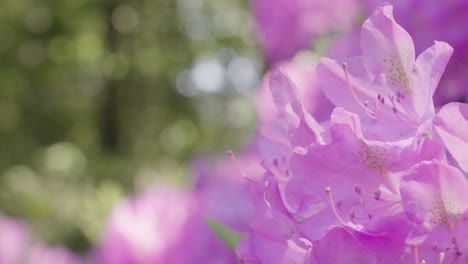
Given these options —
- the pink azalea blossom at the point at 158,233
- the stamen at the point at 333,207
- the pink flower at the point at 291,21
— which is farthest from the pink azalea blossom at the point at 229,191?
the stamen at the point at 333,207

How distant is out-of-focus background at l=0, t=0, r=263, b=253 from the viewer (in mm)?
6797

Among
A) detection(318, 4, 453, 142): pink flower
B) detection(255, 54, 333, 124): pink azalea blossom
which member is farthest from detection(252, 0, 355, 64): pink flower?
detection(318, 4, 453, 142): pink flower

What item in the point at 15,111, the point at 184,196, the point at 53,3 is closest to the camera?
the point at 184,196

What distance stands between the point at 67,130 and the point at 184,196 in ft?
21.9

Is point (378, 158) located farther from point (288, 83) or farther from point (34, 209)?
point (34, 209)

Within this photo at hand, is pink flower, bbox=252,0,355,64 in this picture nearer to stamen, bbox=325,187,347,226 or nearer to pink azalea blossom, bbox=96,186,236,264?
pink azalea blossom, bbox=96,186,236,264

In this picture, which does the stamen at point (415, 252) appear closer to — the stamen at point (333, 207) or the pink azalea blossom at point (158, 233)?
the stamen at point (333, 207)

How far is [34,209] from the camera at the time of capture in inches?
77.0

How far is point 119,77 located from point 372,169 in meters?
6.59

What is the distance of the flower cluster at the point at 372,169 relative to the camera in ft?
1.41

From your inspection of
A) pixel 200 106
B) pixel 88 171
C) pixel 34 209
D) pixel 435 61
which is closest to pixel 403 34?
pixel 435 61

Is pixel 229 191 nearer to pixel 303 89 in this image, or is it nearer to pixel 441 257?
pixel 303 89

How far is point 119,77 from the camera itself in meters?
6.94

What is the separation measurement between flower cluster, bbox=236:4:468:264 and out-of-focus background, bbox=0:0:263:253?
5.76m
